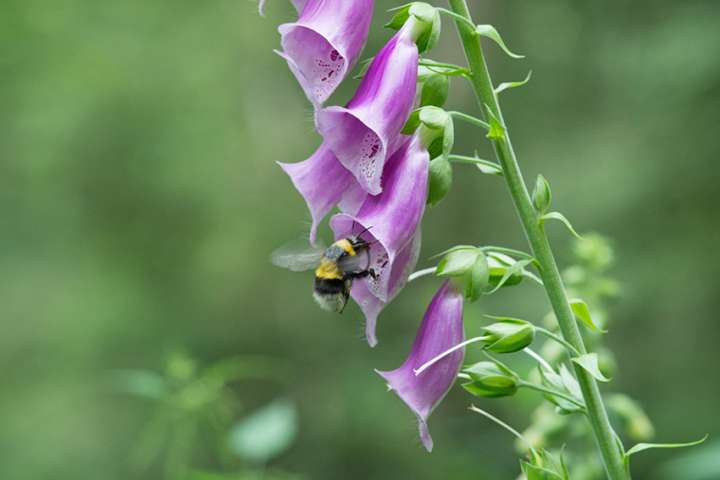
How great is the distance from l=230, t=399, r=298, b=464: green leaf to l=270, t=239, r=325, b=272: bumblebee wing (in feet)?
2.47

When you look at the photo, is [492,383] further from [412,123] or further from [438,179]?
[412,123]

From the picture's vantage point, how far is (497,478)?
396cm

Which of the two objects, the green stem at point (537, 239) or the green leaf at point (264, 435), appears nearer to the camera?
the green stem at point (537, 239)

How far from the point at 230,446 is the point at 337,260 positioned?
1.10 m

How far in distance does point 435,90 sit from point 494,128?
0.15 m

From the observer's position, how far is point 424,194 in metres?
1.72

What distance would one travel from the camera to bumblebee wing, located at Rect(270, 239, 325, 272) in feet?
7.30

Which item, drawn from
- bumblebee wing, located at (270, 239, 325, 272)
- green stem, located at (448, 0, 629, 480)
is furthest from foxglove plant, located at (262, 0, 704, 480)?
bumblebee wing, located at (270, 239, 325, 272)

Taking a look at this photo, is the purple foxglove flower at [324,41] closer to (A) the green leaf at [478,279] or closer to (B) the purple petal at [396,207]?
(B) the purple petal at [396,207]

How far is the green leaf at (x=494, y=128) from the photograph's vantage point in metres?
1.66

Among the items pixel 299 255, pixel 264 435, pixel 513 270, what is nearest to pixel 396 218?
pixel 513 270

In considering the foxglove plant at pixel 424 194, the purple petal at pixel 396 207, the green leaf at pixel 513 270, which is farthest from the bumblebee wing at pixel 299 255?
the green leaf at pixel 513 270

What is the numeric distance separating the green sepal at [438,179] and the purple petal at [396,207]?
0.08 ft

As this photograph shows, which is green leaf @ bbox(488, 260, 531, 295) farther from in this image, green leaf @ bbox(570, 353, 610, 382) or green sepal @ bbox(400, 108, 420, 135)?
green sepal @ bbox(400, 108, 420, 135)
